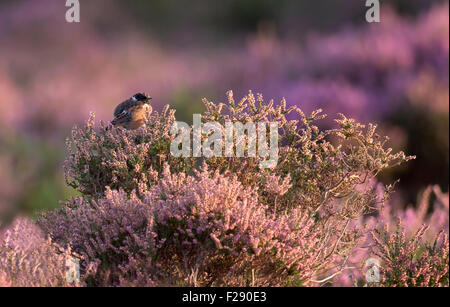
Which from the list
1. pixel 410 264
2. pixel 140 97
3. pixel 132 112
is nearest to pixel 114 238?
pixel 410 264

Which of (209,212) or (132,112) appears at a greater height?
(132,112)

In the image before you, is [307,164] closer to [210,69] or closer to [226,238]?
[226,238]

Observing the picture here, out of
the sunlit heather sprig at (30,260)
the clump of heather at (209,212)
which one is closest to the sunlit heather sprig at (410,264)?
the clump of heather at (209,212)

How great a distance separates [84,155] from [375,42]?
1079cm

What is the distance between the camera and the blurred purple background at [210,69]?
39.1ft

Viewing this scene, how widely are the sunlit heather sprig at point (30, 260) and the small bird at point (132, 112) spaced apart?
72.5 inches

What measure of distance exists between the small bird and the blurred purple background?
8.80 ft

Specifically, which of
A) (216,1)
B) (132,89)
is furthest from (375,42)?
(216,1)

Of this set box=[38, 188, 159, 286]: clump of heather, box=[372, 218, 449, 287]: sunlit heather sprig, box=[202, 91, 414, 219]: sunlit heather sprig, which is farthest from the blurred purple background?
box=[372, 218, 449, 287]: sunlit heather sprig

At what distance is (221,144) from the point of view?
206 inches

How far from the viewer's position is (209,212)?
446cm

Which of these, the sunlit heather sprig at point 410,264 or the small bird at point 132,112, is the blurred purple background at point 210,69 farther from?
the sunlit heather sprig at point 410,264

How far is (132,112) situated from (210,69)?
12640mm

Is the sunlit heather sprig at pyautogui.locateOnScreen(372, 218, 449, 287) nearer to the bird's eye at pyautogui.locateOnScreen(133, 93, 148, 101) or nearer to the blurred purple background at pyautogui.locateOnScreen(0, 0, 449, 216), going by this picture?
the bird's eye at pyautogui.locateOnScreen(133, 93, 148, 101)
